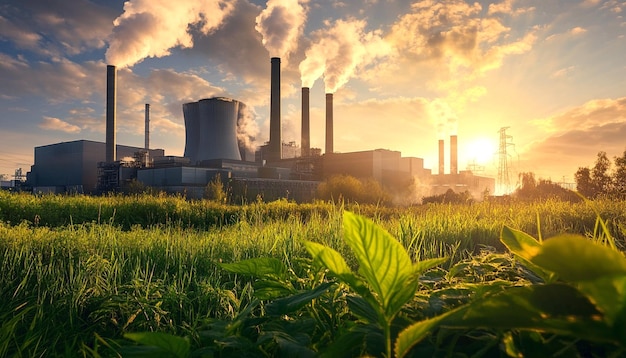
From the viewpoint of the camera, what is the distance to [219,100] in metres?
42.8

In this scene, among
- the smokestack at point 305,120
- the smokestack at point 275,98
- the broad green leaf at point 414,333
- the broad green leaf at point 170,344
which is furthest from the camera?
the smokestack at point 305,120

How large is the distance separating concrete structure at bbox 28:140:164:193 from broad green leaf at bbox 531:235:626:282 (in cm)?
5456

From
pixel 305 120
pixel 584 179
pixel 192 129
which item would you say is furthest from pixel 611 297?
pixel 192 129

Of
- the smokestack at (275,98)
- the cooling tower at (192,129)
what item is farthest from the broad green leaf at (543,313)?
the cooling tower at (192,129)

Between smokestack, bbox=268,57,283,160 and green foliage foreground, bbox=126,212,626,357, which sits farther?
smokestack, bbox=268,57,283,160

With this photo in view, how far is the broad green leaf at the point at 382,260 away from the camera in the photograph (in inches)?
19.6

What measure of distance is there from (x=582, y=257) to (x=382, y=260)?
23 centimetres

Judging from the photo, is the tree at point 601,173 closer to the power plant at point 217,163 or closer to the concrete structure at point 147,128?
the power plant at point 217,163

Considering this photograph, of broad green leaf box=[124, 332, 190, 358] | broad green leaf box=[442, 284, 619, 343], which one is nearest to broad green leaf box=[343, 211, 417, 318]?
broad green leaf box=[442, 284, 619, 343]

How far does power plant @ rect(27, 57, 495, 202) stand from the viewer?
38156mm

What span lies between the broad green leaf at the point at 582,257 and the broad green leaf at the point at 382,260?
0.19m

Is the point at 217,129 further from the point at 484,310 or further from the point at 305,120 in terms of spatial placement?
the point at 484,310

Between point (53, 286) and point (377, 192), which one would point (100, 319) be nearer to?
point (53, 286)

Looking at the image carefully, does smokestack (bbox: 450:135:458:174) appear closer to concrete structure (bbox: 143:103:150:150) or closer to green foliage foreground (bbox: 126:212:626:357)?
concrete structure (bbox: 143:103:150:150)
